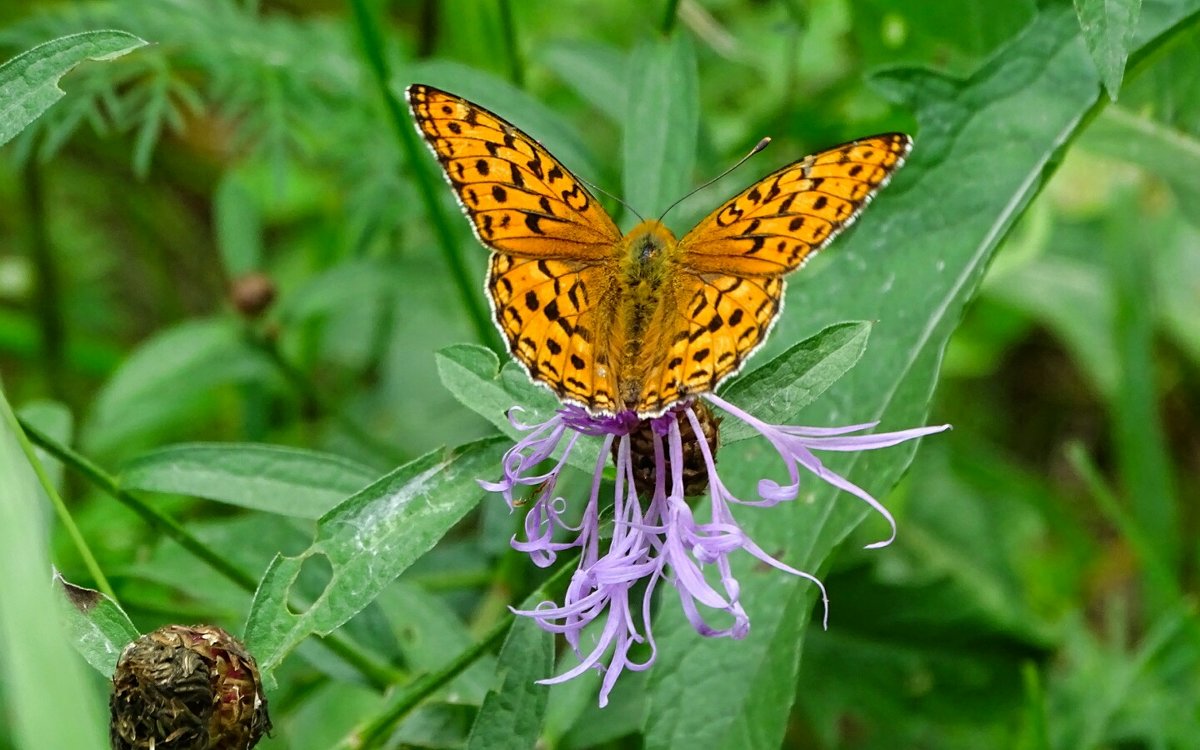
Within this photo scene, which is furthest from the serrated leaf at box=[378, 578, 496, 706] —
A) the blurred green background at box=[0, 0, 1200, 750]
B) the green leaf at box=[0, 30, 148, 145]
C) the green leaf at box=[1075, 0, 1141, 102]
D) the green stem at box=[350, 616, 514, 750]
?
the green leaf at box=[1075, 0, 1141, 102]

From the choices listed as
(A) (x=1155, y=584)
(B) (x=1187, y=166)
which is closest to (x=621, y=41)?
(B) (x=1187, y=166)

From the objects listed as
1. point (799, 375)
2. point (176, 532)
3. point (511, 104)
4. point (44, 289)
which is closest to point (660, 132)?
point (511, 104)

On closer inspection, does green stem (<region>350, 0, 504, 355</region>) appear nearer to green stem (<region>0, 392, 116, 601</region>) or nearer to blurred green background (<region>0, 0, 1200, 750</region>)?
blurred green background (<region>0, 0, 1200, 750</region>)

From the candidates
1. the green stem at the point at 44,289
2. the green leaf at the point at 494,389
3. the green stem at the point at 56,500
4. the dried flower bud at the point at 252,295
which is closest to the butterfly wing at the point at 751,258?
the green leaf at the point at 494,389

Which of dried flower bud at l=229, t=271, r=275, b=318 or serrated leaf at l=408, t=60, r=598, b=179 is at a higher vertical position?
serrated leaf at l=408, t=60, r=598, b=179

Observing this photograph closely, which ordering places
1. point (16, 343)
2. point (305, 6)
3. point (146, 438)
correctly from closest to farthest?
point (146, 438) → point (16, 343) → point (305, 6)

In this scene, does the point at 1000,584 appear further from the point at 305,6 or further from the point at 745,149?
the point at 305,6

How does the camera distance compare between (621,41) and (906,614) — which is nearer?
(906,614)

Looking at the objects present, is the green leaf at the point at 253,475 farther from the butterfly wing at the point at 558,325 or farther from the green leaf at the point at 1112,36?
the green leaf at the point at 1112,36
